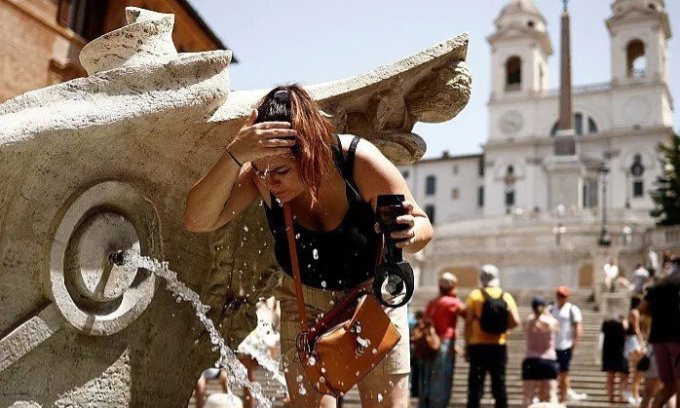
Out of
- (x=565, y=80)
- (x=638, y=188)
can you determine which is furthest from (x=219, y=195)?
(x=638, y=188)

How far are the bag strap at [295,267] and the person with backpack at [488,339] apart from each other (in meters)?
5.65

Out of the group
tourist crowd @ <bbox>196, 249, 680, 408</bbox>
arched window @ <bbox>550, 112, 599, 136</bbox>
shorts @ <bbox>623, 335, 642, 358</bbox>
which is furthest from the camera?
arched window @ <bbox>550, 112, 599, 136</bbox>

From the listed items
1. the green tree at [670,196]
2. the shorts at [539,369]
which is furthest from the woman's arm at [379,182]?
the green tree at [670,196]

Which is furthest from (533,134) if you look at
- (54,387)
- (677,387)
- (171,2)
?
(54,387)

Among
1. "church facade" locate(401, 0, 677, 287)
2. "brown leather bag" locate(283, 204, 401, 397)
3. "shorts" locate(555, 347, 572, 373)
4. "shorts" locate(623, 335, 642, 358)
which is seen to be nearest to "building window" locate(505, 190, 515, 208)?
"church facade" locate(401, 0, 677, 287)

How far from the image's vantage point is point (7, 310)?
289 cm

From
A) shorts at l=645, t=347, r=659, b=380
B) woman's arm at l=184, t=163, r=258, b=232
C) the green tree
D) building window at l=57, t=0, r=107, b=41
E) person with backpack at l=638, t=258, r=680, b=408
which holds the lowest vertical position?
shorts at l=645, t=347, r=659, b=380

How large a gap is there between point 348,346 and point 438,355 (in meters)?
6.20

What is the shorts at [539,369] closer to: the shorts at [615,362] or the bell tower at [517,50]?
the shorts at [615,362]

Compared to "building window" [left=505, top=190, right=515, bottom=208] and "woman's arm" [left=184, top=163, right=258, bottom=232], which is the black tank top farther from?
"building window" [left=505, top=190, right=515, bottom=208]

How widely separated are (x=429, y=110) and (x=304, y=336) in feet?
4.52

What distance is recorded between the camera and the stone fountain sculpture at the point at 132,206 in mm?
2895

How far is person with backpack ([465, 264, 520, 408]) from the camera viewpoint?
26.9ft

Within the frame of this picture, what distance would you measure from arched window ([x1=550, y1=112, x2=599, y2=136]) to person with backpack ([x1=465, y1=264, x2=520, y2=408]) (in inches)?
2714
